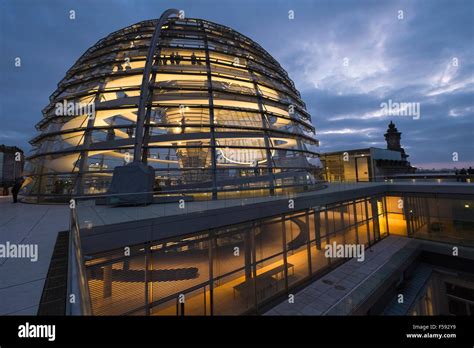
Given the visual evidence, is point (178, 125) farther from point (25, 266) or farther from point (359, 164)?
point (359, 164)

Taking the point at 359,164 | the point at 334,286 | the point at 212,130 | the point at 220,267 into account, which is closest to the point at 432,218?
the point at 334,286

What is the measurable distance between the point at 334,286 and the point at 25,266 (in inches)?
512

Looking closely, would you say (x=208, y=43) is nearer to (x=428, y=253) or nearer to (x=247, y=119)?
(x=247, y=119)

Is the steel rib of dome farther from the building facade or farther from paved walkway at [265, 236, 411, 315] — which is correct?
the building facade

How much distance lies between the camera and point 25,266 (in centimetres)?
396

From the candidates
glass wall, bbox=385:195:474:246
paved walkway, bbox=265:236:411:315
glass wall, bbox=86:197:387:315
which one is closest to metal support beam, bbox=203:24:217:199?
glass wall, bbox=86:197:387:315

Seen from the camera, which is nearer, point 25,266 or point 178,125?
point 25,266

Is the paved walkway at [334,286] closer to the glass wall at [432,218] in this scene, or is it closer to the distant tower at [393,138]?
the glass wall at [432,218]

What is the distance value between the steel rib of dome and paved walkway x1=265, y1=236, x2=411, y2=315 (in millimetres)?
6043

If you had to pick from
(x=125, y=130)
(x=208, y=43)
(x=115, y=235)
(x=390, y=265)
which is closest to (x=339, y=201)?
(x=390, y=265)

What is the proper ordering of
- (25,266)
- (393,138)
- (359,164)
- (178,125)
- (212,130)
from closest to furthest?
(25,266) → (178,125) → (212,130) → (359,164) → (393,138)

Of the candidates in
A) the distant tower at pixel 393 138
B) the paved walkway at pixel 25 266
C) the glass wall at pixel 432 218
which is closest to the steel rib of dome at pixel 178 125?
the paved walkway at pixel 25 266

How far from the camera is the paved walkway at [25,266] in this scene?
107 inches

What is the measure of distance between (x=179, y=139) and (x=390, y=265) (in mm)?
16003
